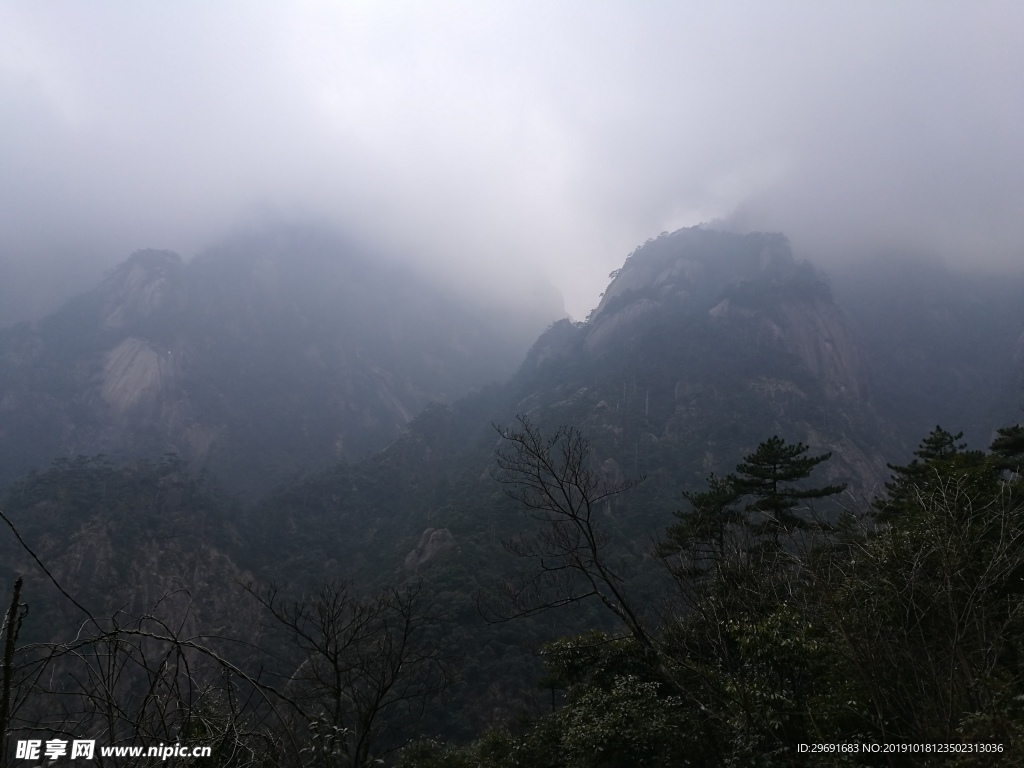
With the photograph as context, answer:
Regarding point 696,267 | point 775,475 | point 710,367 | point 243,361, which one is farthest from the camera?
point 696,267

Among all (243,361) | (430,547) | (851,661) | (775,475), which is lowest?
(851,661)

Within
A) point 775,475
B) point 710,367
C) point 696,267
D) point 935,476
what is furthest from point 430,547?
point 696,267

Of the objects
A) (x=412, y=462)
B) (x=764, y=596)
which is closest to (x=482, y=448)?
(x=412, y=462)

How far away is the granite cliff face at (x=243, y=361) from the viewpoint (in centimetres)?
7269

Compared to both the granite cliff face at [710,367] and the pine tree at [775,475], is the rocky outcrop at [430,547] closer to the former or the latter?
the granite cliff face at [710,367]

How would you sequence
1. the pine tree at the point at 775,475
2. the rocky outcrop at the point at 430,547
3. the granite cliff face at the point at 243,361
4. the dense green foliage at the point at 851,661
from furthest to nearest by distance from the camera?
1. the granite cliff face at the point at 243,361
2. the rocky outcrop at the point at 430,547
3. the pine tree at the point at 775,475
4. the dense green foliage at the point at 851,661

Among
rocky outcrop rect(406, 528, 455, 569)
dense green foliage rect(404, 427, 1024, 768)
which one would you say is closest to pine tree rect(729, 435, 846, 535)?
dense green foliage rect(404, 427, 1024, 768)

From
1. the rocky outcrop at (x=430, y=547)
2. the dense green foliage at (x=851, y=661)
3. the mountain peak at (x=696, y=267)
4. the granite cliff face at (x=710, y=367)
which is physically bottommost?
the dense green foliage at (x=851, y=661)

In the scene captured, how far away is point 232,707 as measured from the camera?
8.23 feet

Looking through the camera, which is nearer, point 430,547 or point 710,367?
point 430,547

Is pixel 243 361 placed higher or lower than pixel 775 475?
higher

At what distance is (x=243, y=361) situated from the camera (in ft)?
307

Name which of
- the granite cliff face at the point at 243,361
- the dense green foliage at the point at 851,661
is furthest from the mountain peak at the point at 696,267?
the dense green foliage at the point at 851,661

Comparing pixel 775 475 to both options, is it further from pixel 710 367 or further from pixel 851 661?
pixel 710 367
